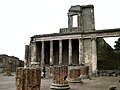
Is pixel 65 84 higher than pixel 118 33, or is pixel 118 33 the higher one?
pixel 118 33

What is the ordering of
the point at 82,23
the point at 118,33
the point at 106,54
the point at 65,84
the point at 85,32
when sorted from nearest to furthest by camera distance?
the point at 65,84 < the point at 118,33 < the point at 85,32 < the point at 82,23 < the point at 106,54

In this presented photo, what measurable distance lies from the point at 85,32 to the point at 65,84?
60.9 ft

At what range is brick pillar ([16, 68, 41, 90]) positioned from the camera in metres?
6.59

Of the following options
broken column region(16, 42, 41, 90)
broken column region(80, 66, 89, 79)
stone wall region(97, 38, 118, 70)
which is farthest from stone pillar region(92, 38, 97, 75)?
broken column region(16, 42, 41, 90)

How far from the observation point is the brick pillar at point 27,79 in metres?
6.59

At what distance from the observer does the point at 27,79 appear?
6.65m

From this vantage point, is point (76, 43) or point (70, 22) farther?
point (76, 43)

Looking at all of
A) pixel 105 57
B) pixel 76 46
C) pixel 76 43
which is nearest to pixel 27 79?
pixel 76 46

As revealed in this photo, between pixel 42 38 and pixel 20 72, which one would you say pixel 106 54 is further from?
pixel 20 72

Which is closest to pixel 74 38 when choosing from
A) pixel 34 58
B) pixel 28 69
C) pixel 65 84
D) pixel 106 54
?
pixel 34 58

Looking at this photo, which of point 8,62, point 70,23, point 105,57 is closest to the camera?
point 70,23

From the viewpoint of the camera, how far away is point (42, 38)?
31.9m

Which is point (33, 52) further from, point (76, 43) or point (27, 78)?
point (27, 78)

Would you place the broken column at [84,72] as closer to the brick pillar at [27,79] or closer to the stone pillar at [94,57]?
the stone pillar at [94,57]
